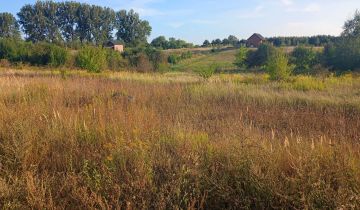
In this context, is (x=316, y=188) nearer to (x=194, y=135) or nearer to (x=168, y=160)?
(x=168, y=160)

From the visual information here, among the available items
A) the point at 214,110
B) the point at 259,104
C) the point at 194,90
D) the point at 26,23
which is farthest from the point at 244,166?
the point at 26,23

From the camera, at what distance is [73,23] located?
94062mm

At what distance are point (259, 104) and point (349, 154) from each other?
6278 millimetres

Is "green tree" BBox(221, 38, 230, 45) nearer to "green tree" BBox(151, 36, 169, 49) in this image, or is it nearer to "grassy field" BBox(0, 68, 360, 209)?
"green tree" BBox(151, 36, 169, 49)

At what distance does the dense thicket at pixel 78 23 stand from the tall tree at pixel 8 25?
2216 mm

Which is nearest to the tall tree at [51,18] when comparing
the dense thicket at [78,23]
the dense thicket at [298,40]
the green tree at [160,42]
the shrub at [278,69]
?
the dense thicket at [78,23]

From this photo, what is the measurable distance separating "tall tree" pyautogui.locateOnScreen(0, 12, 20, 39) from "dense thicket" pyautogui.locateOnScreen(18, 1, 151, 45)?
2.22 m

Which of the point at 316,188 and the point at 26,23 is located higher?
the point at 26,23

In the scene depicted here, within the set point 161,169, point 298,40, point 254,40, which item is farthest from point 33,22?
point 161,169

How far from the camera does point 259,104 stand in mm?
9578

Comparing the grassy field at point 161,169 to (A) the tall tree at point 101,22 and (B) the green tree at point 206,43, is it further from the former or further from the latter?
(B) the green tree at point 206,43

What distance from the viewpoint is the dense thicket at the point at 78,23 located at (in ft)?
295

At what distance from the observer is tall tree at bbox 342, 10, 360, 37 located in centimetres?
4369

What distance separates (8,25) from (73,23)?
1625cm
